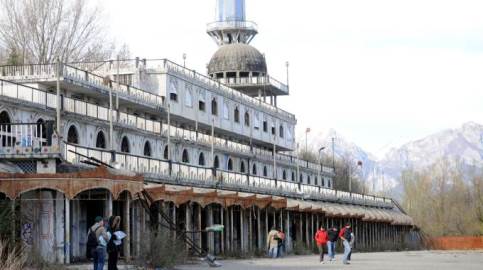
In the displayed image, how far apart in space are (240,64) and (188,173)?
4898 centimetres

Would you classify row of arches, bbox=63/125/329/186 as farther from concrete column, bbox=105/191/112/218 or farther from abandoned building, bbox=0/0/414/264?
concrete column, bbox=105/191/112/218

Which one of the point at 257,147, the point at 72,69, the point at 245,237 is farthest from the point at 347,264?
the point at 257,147

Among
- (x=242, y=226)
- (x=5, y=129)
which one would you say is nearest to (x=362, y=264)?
(x=5, y=129)

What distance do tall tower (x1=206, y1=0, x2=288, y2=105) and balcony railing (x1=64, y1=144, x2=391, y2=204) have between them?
25.4 meters

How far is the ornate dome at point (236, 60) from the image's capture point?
10700 cm

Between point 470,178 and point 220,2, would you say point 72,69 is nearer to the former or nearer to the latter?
point 220,2

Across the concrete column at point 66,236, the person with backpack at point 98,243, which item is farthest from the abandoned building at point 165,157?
the person with backpack at point 98,243

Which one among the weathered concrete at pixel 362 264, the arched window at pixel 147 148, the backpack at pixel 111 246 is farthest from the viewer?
the arched window at pixel 147 148

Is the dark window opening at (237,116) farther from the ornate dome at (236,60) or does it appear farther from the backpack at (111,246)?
the backpack at (111,246)

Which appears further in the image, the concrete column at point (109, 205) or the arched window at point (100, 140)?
the arched window at point (100, 140)

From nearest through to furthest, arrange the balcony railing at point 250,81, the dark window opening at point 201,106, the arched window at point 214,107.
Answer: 1. the dark window opening at point 201,106
2. the arched window at point 214,107
3. the balcony railing at point 250,81

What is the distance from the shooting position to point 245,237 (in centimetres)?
6028

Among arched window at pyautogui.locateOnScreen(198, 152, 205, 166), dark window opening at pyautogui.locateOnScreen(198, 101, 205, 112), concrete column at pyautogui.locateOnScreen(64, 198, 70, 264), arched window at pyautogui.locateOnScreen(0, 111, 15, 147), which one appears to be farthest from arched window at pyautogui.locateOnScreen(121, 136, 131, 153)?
concrete column at pyautogui.locateOnScreen(64, 198, 70, 264)

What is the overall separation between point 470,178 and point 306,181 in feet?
80.8
